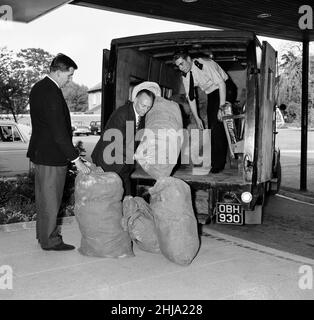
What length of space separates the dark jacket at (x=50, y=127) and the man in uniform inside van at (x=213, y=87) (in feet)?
7.15

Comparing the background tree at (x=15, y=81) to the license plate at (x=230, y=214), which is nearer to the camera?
the license plate at (x=230, y=214)

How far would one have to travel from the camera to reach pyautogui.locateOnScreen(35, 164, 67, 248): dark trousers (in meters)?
4.44

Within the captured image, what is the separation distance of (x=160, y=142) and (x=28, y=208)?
226 cm

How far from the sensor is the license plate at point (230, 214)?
497 centimetres

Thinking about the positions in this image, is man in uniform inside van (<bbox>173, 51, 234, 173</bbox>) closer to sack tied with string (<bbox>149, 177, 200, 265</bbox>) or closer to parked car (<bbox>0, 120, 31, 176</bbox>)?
sack tied with string (<bbox>149, 177, 200, 265</bbox>)

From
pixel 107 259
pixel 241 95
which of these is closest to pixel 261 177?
pixel 107 259

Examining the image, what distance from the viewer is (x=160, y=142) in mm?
4969

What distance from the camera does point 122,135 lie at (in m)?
4.59

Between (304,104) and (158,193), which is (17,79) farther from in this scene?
(158,193)

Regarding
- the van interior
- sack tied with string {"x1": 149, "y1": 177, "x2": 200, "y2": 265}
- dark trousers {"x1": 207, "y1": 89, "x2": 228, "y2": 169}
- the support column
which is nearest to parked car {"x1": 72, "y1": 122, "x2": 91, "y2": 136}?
the support column

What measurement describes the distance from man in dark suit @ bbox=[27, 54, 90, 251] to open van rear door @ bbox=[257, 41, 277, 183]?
1996mm

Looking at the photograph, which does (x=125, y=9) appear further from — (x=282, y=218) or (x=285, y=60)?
(x=285, y=60)

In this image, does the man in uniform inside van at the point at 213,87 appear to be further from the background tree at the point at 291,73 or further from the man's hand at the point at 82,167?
the background tree at the point at 291,73

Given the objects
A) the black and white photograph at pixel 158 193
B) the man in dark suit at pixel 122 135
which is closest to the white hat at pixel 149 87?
the black and white photograph at pixel 158 193
